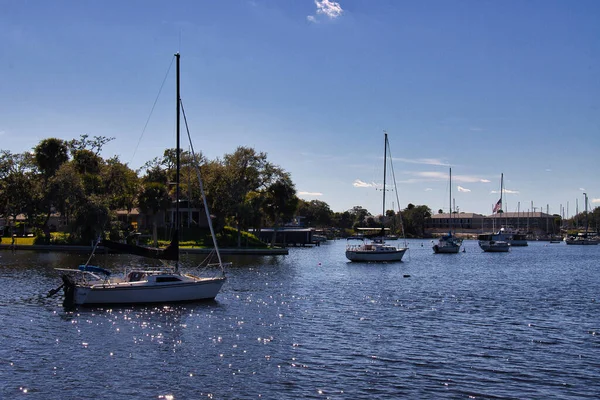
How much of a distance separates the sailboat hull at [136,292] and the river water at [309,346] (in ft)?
2.82

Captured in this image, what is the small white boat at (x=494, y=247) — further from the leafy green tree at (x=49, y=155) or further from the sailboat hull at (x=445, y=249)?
the leafy green tree at (x=49, y=155)

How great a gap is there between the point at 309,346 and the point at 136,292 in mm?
14794

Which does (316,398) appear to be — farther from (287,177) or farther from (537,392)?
(287,177)

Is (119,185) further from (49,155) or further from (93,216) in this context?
(93,216)

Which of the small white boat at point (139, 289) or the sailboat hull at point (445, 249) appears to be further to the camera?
the sailboat hull at point (445, 249)

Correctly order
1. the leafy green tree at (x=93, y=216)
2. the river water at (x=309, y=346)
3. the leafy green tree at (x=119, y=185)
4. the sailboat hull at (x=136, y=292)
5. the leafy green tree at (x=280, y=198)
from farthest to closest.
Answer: the leafy green tree at (x=119, y=185), the leafy green tree at (x=280, y=198), the leafy green tree at (x=93, y=216), the sailboat hull at (x=136, y=292), the river water at (x=309, y=346)

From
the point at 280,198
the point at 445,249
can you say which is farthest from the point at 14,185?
the point at 445,249

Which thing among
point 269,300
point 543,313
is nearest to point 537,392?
point 543,313

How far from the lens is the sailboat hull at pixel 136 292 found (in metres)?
36.2

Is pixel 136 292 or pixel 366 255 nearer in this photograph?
pixel 136 292

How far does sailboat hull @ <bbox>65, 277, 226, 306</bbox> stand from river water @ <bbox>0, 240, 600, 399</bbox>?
2.82ft

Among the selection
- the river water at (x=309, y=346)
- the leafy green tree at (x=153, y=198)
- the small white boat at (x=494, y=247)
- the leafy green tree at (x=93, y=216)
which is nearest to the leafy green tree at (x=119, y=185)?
the leafy green tree at (x=153, y=198)

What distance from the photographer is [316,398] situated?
63.6 feet

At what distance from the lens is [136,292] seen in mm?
36875
